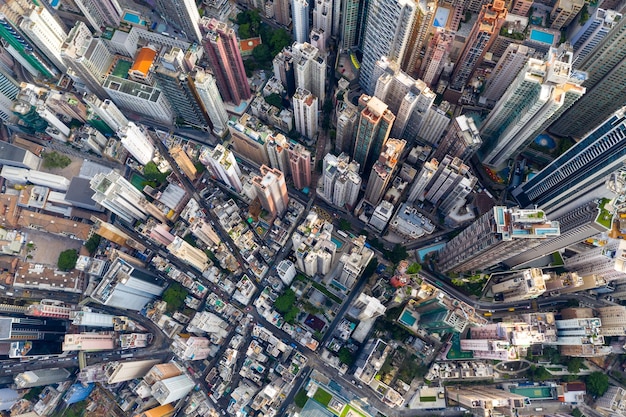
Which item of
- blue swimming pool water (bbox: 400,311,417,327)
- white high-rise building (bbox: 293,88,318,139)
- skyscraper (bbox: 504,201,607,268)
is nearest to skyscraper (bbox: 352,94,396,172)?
white high-rise building (bbox: 293,88,318,139)

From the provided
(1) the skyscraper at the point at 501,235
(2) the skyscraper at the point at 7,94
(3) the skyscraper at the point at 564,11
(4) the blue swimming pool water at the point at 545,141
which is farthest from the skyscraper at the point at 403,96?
(2) the skyscraper at the point at 7,94

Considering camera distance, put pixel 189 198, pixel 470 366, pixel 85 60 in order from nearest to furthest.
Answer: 1. pixel 470 366
2. pixel 85 60
3. pixel 189 198

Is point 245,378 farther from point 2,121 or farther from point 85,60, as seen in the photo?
point 2,121

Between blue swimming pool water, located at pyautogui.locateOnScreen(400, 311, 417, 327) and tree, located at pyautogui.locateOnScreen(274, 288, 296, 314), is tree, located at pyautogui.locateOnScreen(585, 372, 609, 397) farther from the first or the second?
tree, located at pyautogui.locateOnScreen(274, 288, 296, 314)

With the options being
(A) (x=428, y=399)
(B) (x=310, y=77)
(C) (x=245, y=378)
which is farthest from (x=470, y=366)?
(B) (x=310, y=77)

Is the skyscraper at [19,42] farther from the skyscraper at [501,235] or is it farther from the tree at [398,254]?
the skyscraper at [501,235]

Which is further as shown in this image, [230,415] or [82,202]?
[82,202]

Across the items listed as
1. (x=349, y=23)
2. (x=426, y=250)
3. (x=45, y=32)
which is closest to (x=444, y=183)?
(x=426, y=250)
